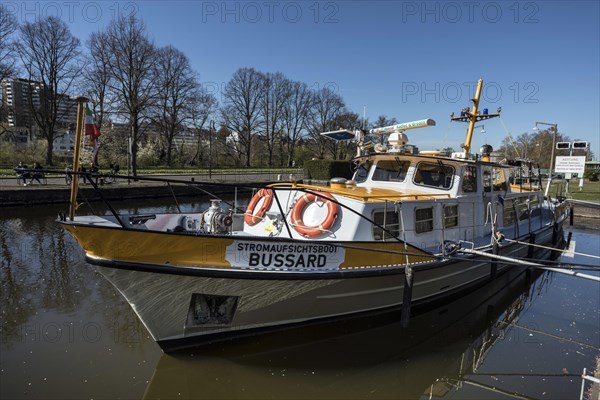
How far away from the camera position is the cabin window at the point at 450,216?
26.5 ft

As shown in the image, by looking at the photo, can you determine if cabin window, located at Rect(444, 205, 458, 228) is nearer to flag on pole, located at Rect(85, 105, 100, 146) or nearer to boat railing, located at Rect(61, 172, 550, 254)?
boat railing, located at Rect(61, 172, 550, 254)

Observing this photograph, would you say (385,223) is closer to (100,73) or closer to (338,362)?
(338,362)

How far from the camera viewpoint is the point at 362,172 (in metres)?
9.23

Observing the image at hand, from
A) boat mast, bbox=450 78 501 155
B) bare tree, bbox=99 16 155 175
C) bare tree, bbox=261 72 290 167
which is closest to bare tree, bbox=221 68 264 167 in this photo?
bare tree, bbox=261 72 290 167

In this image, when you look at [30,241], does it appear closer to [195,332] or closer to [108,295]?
[108,295]

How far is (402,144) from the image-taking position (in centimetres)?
875

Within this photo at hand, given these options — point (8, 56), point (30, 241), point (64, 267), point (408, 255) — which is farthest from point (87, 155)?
point (408, 255)

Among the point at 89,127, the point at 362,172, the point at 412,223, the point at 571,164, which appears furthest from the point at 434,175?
the point at 571,164

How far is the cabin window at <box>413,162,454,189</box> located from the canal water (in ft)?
9.53

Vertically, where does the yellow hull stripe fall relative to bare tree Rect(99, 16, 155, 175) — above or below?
below

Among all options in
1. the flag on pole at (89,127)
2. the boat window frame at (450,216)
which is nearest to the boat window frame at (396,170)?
the boat window frame at (450,216)

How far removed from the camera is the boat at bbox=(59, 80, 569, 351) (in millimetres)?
5402

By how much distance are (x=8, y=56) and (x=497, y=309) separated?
35.7 m

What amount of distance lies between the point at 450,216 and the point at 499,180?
10.1ft
